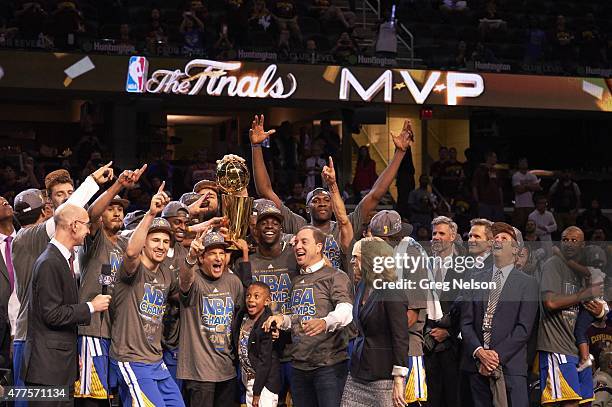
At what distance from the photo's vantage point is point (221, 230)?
6.42 metres

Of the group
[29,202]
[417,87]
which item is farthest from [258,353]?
[417,87]

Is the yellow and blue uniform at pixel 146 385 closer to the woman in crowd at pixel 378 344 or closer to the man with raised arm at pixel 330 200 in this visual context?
the woman in crowd at pixel 378 344

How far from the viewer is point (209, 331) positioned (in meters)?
6.48

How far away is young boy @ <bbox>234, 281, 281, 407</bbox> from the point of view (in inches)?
249

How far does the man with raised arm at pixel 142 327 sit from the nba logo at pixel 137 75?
24.4 feet

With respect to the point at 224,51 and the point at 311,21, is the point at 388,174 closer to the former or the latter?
the point at 224,51

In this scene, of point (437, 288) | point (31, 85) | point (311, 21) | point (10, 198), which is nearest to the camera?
point (437, 288)

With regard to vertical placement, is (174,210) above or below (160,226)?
above

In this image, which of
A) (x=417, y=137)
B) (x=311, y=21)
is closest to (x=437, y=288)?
(x=311, y=21)

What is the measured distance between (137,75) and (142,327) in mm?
7716

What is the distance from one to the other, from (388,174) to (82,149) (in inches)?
283

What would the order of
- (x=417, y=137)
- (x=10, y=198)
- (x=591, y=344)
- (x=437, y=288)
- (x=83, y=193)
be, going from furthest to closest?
1. (x=417, y=137)
2. (x=10, y=198)
3. (x=591, y=344)
4. (x=437, y=288)
5. (x=83, y=193)

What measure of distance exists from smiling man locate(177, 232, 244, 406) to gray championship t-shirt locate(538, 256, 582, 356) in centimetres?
205

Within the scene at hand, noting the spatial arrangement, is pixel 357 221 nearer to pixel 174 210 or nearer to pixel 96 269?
pixel 174 210
